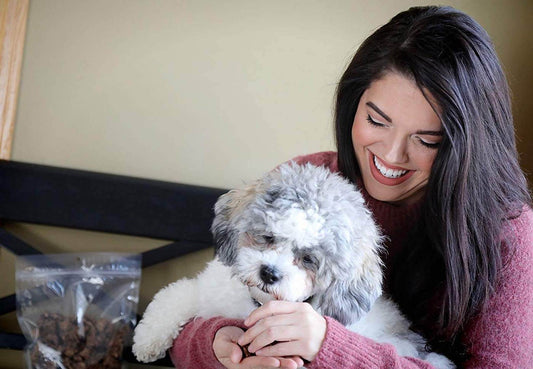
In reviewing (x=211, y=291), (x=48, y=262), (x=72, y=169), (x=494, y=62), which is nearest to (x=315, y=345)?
(x=211, y=291)

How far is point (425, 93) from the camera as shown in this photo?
1.26 meters

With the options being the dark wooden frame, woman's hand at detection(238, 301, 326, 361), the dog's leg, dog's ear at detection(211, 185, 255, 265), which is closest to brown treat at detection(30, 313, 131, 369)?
the dark wooden frame

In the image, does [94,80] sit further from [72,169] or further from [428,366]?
[428,366]

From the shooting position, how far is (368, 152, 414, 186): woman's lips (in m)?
1.37

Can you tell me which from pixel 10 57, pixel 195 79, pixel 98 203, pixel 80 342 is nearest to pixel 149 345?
pixel 80 342

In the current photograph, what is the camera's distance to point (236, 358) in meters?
1.17

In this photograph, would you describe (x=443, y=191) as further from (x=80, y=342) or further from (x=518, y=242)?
(x=80, y=342)

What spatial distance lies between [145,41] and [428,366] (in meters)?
1.46

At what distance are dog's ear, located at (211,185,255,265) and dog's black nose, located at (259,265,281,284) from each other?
143mm

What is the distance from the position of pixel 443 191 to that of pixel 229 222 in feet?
1.52

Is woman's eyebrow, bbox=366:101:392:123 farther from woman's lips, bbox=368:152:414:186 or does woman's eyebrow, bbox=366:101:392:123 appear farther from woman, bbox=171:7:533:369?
woman's lips, bbox=368:152:414:186

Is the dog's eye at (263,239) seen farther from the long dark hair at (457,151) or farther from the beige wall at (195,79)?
the beige wall at (195,79)

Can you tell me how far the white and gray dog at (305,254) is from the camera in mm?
1161

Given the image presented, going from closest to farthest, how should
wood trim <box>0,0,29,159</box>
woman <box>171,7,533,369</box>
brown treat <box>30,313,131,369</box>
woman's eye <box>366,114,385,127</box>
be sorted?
woman <box>171,7,533,369</box>
woman's eye <box>366,114,385,127</box>
brown treat <box>30,313,131,369</box>
wood trim <box>0,0,29,159</box>
